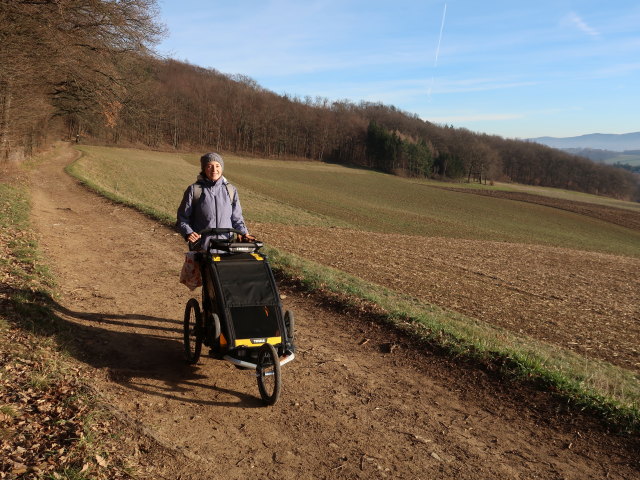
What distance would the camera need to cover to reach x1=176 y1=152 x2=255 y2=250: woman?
548cm

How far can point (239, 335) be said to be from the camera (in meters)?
4.66

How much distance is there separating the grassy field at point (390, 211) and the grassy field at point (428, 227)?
0.46 feet

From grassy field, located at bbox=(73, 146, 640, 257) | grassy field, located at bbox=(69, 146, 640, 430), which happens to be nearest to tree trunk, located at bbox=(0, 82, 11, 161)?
grassy field, located at bbox=(69, 146, 640, 430)

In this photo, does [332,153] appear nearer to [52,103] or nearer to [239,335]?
[52,103]

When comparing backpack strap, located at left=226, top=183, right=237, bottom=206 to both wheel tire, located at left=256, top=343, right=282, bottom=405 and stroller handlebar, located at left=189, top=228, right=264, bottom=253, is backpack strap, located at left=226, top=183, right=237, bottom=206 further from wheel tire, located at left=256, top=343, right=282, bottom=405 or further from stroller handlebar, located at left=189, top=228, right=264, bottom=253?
wheel tire, located at left=256, top=343, right=282, bottom=405

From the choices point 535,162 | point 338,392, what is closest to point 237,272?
point 338,392

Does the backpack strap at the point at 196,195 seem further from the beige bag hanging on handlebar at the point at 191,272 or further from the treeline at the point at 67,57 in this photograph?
the treeline at the point at 67,57

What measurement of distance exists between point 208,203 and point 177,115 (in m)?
97.8

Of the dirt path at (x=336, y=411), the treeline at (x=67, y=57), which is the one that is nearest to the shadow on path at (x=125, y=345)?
the dirt path at (x=336, y=411)

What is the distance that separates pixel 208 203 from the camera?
5570 millimetres

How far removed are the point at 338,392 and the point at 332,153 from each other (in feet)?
371

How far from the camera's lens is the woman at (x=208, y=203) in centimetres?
548

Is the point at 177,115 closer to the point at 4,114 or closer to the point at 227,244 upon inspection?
the point at 4,114

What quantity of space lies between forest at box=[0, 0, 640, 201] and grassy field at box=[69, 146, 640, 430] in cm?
453
